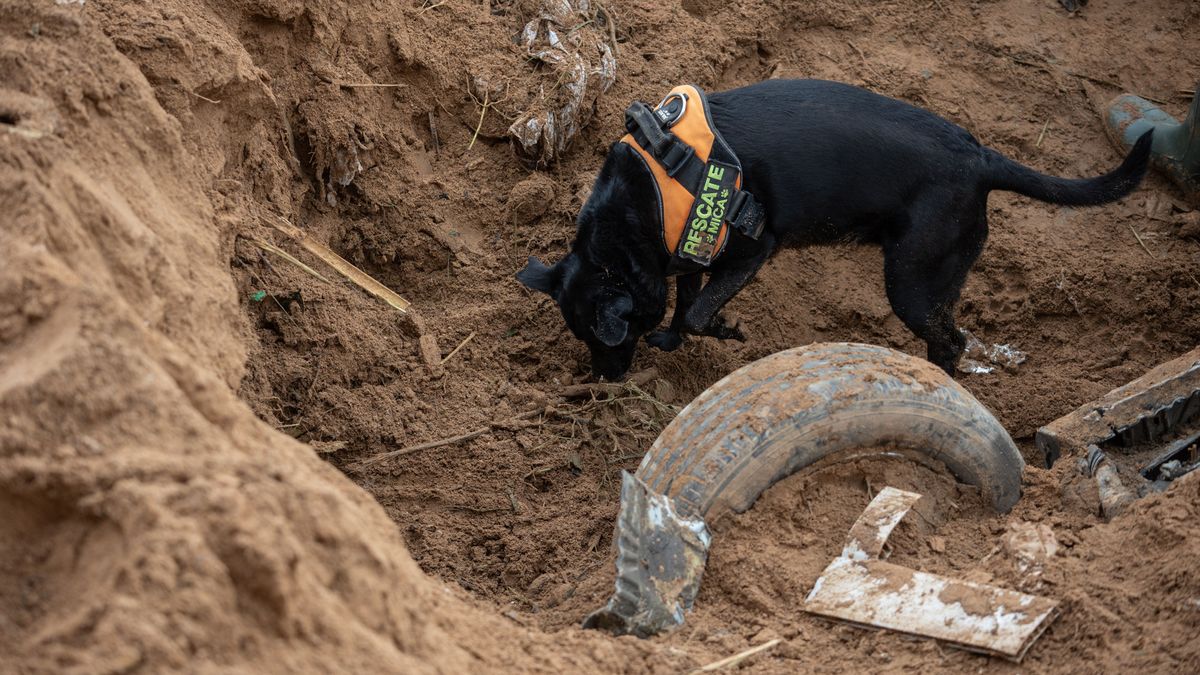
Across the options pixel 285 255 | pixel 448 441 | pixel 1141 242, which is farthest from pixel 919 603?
pixel 1141 242

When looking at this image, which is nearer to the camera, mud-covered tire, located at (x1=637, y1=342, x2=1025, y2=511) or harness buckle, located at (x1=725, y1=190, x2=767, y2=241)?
mud-covered tire, located at (x1=637, y1=342, x2=1025, y2=511)

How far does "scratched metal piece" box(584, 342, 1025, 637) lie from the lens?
290 centimetres

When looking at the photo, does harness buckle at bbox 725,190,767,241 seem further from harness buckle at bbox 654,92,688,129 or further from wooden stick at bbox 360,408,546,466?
wooden stick at bbox 360,408,546,466

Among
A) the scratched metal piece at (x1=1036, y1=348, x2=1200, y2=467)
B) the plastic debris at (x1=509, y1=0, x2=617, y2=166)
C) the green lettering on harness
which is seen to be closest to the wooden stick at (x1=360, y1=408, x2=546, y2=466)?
the green lettering on harness

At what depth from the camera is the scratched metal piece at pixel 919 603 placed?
2514 mm

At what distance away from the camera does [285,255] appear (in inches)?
158

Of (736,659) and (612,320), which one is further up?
(736,659)

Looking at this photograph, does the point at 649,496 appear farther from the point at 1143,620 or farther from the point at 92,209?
the point at 92,209

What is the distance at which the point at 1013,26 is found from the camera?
6.89 meters

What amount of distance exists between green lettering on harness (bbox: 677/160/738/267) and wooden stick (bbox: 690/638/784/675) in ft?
7.38

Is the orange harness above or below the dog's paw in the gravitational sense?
above

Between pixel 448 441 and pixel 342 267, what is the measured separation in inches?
37.6

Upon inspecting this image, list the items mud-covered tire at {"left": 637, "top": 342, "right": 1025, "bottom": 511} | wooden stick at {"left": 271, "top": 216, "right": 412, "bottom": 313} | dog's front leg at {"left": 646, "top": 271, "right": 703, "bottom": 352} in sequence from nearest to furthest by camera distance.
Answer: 1. mud-covered tire at {"left": 637, "top": 342, "right": 1025, "bottom": 511}
2. wooden stick at {"left": 271, "top": 216, "right": 412, "bottom": 313}
3. dog's front leg at {"left": 646, "top": 271, "right": 703, "bottom": 352}

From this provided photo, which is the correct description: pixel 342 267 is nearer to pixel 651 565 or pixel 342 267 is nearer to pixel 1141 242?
pixel 651 565
